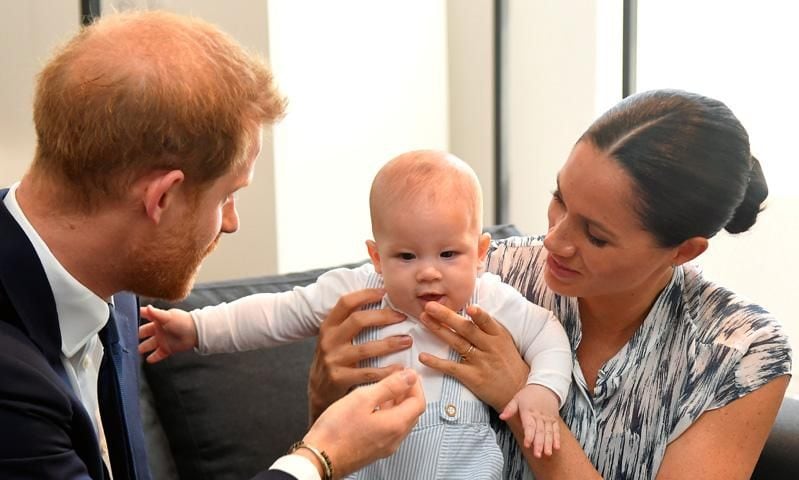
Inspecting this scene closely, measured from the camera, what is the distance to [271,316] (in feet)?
5.93

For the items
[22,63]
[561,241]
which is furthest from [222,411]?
[22,63]

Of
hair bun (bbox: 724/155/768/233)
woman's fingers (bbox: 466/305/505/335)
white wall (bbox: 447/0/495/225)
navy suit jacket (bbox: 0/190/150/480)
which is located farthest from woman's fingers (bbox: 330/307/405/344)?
white wall (bbox: 447/0/495/225)

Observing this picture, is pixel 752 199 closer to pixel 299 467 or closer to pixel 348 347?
pixel 348 347

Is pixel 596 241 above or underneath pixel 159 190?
underneath

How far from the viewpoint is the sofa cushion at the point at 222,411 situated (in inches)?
80.6

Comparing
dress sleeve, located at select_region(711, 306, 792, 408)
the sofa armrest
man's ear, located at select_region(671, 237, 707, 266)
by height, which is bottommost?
the sofa armrest

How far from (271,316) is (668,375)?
27.9 inches

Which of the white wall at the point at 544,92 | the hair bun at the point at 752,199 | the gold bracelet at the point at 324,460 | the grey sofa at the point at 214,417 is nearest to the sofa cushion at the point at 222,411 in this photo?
the grey sofa at the point at 214,417

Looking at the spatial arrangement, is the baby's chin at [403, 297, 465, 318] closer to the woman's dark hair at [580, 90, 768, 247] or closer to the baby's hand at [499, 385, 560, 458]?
the baby's hand at [499, 385, 560, 458]

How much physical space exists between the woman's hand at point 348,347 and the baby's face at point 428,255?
0.05 meters

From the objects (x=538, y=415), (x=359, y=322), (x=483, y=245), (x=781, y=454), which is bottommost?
(x=781, y=454)

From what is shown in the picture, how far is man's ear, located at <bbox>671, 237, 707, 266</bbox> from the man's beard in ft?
2.56

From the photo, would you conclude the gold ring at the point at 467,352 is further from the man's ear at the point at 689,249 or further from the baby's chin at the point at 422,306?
the man's ear at the point at 689,249

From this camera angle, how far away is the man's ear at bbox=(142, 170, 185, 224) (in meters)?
1.30
